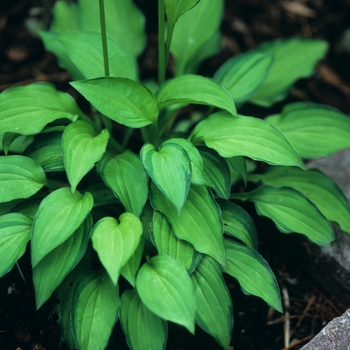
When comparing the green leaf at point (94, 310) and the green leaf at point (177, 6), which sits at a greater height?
the green leaf at point (177, 6)

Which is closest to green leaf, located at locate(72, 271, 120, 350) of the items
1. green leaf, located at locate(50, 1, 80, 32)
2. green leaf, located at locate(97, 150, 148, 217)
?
green leaf, located at locate(97, 150, 148, 217)

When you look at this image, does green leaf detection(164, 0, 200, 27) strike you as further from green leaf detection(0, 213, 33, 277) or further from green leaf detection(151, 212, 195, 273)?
green leaf detection(0, 213, 33, 277)

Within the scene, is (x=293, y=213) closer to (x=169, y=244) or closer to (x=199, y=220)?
(x=199, y=220)

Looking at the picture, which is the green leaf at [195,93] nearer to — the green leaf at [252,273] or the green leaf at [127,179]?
the green leaf at [127,179]

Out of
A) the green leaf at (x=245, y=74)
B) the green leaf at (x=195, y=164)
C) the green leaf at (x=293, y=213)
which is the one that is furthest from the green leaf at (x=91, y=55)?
the green leaf at (x=293, y=213)

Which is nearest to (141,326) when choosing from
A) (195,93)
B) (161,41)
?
(195,93)

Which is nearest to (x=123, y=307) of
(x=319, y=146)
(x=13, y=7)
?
(x=319, y=146)
